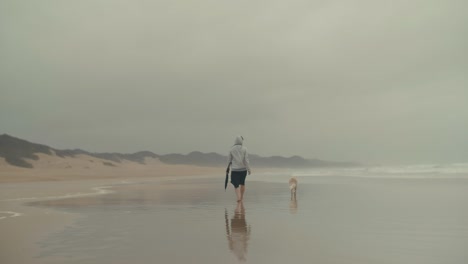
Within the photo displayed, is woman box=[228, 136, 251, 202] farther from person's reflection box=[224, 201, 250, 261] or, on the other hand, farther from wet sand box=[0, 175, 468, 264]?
person's reflection box=[224, 201, 250, 261]

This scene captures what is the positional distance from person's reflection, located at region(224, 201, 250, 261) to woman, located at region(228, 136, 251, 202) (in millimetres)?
3736

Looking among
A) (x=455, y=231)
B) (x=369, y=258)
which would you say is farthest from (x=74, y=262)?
(x=455, y=231)

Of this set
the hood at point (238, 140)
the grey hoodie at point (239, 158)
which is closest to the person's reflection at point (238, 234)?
the grey hoodie at point (239, 158)

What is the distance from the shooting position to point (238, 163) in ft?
44.4

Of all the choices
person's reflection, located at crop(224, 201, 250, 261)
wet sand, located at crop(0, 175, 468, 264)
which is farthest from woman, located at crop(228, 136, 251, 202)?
person's reflection, located at crop(224, 201, 250, 261)

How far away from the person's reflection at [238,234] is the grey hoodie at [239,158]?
3.89 m

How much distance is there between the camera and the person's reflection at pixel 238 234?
18.0 feet

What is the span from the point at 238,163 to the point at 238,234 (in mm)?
6731

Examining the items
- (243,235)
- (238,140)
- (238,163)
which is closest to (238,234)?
(243,235)

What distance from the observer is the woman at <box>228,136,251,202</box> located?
1340 cm

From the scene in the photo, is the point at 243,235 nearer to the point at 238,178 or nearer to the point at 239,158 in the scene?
the point at 238,178

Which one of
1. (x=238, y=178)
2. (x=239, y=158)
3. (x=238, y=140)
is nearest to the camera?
(x=238, y=178)

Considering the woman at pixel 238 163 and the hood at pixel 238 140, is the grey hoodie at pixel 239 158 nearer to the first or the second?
the woman at pixel 238 163

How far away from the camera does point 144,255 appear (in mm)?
5379
